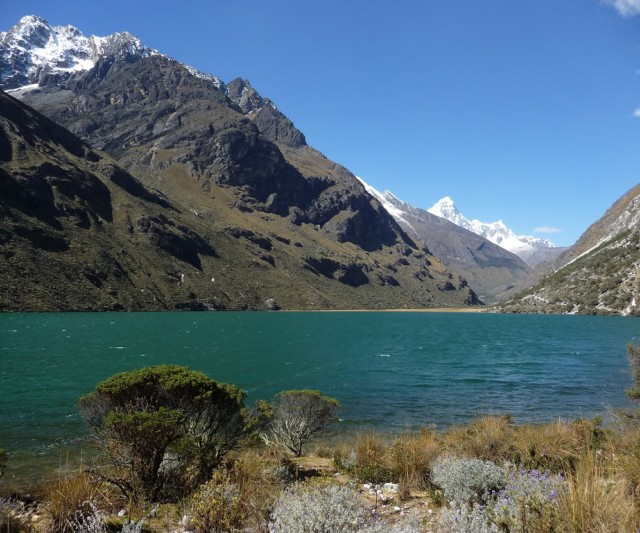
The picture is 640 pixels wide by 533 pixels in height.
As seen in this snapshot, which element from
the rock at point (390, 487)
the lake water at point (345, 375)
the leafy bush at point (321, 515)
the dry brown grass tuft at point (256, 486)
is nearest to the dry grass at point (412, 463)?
the rock at point (390, 487)

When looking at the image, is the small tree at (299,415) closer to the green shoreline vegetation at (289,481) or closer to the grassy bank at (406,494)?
the grassy bank at (406,494)

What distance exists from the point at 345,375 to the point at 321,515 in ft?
125

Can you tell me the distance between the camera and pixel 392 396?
32438 mm

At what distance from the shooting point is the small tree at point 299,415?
598 inches

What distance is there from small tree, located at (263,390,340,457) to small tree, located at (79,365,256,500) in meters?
4.61

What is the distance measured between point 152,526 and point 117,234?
210148mm

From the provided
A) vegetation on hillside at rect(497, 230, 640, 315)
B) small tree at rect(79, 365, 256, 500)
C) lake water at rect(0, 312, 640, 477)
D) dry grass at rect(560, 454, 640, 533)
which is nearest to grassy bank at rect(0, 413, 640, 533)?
dry grass at rect(560, 454, 640, 533)

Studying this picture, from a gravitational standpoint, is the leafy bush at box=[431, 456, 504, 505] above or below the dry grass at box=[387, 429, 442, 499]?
above

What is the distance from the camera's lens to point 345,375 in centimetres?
4297

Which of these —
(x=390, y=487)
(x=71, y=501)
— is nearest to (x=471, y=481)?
(x=390, y=487)

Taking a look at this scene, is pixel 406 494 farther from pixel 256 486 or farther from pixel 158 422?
pixel 158 422

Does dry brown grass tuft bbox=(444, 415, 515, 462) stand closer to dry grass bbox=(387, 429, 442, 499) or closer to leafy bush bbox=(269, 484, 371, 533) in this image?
dry grass bbox=(387, 429, 442, 499)

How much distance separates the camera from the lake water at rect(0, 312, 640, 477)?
24484 mm

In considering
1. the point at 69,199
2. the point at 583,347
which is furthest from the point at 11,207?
the point at 583,347
